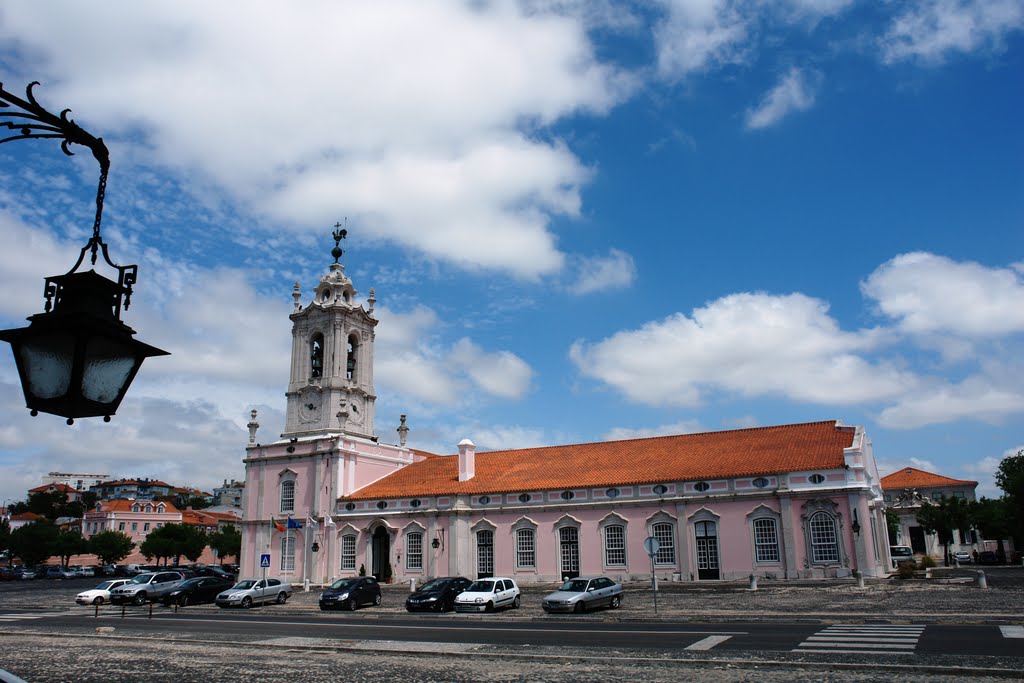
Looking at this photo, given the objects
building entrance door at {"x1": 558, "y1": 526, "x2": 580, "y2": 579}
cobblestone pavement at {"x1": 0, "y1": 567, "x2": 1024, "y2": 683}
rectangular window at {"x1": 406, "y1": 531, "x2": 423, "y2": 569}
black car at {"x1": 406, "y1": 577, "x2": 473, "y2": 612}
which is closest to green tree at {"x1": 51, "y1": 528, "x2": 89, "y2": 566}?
rectangular window at {"x1": 406, "y1": 531, "x2": 423, "y2": 569}

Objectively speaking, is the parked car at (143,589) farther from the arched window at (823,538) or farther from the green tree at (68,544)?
the green tree at (68,544)

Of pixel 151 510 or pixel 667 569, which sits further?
pixel 151 510

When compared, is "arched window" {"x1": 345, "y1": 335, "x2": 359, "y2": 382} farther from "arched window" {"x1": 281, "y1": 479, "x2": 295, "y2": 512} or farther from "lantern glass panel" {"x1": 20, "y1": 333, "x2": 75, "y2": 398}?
"lantern glass panel" {"x1": 20, "y1": 333, "x2": 75, "y2": 398}

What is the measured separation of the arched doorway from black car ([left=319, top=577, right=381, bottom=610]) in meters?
10.7

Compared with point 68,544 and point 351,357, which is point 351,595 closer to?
point 351,357

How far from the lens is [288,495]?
48.9 meters

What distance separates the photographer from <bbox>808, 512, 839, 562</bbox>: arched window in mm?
35344

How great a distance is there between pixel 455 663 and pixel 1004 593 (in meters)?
23.6

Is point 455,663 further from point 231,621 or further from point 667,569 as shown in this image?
point 667,569

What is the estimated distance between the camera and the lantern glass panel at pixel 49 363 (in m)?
3.78

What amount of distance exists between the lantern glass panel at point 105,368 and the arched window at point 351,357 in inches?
1888

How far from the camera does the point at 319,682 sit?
13172mm

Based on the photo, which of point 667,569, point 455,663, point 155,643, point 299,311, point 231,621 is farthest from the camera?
point 299,311

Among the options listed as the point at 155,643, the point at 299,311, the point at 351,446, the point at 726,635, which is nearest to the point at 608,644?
the point at 726,635
